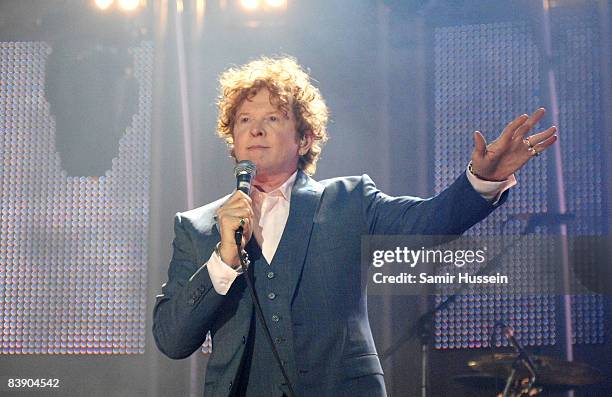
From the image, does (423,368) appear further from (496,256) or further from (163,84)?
(163,84)

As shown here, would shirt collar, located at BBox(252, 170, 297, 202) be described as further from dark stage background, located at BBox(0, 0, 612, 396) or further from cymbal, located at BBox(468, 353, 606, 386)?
cymbal, located at BBox(468, 353, 606, 386)

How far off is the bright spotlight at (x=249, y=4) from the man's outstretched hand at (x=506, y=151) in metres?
1.19

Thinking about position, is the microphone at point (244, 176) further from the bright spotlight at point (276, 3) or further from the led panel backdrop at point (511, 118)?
the bright spotlight at point (276, 3)

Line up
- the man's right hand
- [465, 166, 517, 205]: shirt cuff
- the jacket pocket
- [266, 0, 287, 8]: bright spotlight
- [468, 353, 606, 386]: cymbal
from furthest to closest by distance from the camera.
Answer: [266, 0, 287, 8]: bright spotlight → [468, 353, 606, 386]: cymbal → the jacket pocket → [465, 166, 517, 205]: shirt cuff → the man's right hand

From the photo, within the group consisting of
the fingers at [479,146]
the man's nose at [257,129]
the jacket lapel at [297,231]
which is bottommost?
the jacket lapel at [297,231]

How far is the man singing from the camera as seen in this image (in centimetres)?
209

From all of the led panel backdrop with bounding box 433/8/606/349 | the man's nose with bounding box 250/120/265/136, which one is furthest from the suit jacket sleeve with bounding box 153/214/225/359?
the led panel backdrop with bounding box 433/8/606/349

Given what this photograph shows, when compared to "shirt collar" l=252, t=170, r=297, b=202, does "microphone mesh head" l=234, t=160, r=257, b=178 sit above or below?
above

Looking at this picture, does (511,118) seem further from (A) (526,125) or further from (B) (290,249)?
(B) (290,249)

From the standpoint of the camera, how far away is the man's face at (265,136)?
8.04 feet

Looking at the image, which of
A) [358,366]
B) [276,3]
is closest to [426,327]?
[358,366]

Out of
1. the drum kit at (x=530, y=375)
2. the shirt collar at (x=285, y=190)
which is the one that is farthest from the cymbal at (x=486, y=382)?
the shirt collar at (x=285, y=190)

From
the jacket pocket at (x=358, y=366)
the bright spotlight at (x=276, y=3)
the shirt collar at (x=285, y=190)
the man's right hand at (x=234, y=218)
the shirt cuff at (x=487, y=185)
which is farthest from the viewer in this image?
the bright spotlight at (x=276, y=3)

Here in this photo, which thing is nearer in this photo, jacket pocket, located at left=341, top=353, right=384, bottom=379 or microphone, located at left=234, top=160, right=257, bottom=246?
microphone, located at left=234, top=160, right=257, bottom=246
